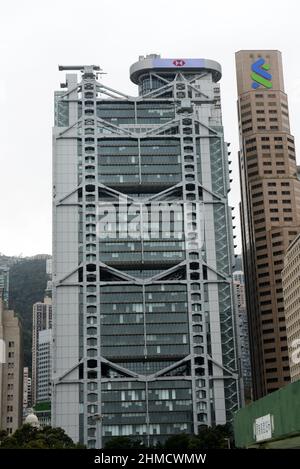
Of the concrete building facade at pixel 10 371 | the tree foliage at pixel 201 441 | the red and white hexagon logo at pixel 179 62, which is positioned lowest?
the tree foliage at pixel 201 441

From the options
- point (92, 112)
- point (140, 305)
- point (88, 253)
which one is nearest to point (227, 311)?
point (140, 305)

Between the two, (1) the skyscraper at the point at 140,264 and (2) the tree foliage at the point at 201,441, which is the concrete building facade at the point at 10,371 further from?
(2) the tree foliage at the point at 201,441

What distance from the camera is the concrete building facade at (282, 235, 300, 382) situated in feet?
540

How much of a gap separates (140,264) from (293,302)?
118 feet

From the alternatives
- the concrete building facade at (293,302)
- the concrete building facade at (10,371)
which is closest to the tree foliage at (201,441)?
the concrete building facade at (293,302)

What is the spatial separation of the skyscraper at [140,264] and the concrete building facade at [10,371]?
971 inches

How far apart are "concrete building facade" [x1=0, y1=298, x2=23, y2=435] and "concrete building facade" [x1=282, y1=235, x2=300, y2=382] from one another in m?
65.7

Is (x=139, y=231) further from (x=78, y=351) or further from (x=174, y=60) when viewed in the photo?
(x=174, y=60)

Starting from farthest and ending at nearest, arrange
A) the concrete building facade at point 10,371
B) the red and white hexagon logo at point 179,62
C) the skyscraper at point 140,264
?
1. the red and white hexagon logo at point 179,62
2. the concrete building facade at point 10,371
3. the skyscraper at point 140,264

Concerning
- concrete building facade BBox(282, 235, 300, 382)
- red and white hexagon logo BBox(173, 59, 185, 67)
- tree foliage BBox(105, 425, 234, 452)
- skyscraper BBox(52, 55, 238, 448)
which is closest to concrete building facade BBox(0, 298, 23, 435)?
skyscraper BBox(52, 55, 238, 448)

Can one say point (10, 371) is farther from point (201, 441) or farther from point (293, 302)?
point (293, 302)

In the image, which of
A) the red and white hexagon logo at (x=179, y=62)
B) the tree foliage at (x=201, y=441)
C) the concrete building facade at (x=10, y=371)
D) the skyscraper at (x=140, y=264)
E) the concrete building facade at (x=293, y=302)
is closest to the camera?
the tree foliage at (x=201, y=441)

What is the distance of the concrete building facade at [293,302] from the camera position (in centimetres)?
16449
